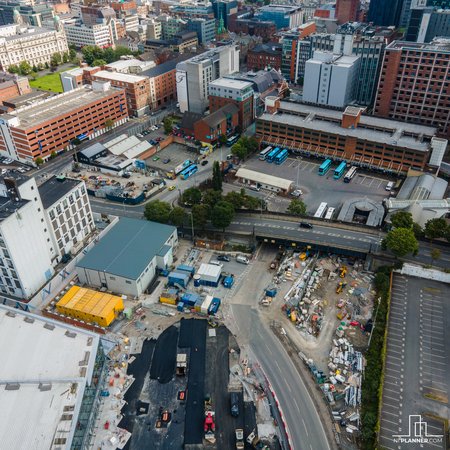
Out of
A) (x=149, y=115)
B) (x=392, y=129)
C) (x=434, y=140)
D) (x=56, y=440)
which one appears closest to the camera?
(x=56, y=440)

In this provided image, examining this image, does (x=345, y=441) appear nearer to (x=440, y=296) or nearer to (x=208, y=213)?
(x=440, y=296)

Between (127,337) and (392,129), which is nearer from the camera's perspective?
(127,337)

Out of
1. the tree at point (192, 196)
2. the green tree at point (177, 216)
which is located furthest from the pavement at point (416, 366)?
the tree at point (192, 196)

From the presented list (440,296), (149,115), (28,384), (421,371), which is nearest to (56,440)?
(28,384)

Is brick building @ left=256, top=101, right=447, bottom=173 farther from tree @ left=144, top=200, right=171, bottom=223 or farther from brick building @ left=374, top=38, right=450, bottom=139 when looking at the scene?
tree @ left=144, top=200, right=171, bottom=223

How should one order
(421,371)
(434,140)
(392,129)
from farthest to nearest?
(392,129) → (434,140) → (421,371)

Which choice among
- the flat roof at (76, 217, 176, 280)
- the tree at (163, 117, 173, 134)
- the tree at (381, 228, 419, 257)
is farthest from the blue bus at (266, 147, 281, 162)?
the tree at (381, 228, 419, 257)

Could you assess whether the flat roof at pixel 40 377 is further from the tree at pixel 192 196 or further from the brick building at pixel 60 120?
the brick building at pixel 60 120
